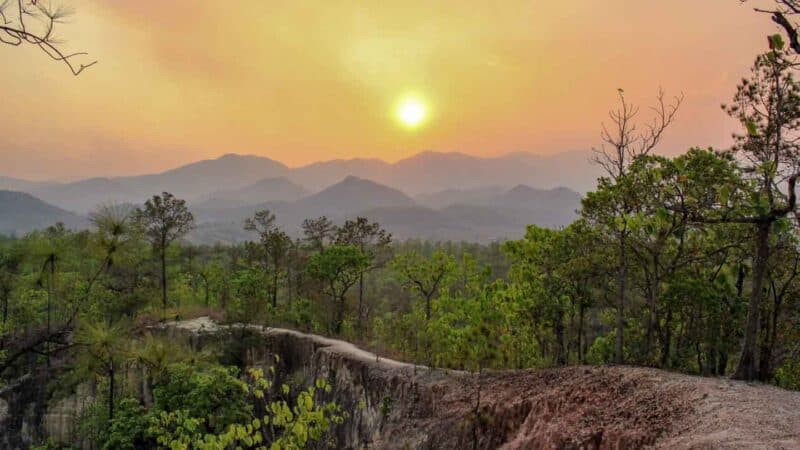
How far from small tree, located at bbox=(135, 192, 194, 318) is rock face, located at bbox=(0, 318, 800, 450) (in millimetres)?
15870

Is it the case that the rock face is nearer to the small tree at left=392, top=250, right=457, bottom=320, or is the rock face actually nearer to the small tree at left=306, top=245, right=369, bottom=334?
the small tree at left=392, top=250, right=457, bottom=320

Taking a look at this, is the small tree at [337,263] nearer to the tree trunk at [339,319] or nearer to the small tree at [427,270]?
the tree trunk at [339,319]

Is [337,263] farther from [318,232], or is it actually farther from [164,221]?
[164,221]

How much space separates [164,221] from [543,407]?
32866 millimetres

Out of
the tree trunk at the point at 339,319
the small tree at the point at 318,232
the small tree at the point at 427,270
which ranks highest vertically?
the small tree at the point at 318,232

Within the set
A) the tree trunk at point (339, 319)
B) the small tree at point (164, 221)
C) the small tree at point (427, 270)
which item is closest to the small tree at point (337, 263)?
the tree trunk at point (339, 319)

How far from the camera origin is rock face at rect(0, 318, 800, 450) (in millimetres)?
9094

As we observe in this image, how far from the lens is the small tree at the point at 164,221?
38.0 metres

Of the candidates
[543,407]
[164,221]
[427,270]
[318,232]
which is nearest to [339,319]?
[427,270]

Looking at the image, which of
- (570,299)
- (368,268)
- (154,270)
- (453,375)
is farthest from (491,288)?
(154,270)

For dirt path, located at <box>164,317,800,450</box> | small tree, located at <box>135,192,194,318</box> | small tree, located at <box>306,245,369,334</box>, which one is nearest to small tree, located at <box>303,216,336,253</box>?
small tree, located at <box>306,245,369,334</box>

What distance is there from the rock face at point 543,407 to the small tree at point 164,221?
52.1ft

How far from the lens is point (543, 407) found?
12945 mm

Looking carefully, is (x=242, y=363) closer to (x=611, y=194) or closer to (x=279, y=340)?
(x=279, y=340)
